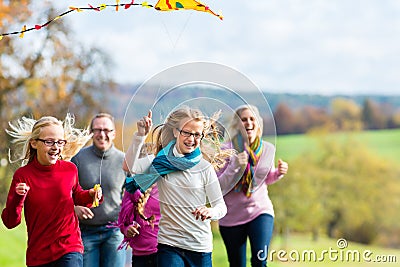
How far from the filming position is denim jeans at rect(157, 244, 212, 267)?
454 cm

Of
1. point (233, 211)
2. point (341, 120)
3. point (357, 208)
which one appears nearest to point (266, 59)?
point (341, 120)

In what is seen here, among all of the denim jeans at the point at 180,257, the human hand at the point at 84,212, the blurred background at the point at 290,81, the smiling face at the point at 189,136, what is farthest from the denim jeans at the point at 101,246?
the blurred background at the point at 290,81

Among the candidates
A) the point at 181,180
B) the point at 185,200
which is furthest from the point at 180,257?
the point at 181,180

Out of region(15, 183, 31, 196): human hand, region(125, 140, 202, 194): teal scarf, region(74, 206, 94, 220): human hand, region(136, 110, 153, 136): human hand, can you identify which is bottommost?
region(74, 206, 94, 220): human hand

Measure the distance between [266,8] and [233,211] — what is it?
13.2 m

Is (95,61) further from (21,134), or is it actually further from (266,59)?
(21,134)

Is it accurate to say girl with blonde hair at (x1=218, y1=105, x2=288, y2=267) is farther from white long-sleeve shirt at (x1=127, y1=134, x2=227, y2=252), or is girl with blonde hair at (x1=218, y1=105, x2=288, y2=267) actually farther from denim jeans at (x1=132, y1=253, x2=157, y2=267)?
denim jeans at (x1=132, y1=253, x2=157, y2=267)

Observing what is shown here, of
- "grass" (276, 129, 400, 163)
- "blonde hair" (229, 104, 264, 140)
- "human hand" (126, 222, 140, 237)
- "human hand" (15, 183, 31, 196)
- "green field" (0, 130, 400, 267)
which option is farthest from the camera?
"grass" (276, 129, 400, 163)

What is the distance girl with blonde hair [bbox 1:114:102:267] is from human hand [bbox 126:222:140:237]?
1.71 feet

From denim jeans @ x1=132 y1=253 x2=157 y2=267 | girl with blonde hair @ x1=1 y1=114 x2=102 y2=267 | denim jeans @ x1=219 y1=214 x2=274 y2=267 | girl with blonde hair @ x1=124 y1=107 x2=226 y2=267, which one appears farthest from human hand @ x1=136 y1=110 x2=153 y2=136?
denim jeans @ x1=219 y1=214 x2=274 y2=267

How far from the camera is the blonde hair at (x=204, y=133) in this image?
4684 millimetres

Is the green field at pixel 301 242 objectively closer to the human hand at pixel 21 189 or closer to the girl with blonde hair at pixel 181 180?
the girl with blonde hair at pixel 181 180

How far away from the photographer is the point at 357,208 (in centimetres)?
1560

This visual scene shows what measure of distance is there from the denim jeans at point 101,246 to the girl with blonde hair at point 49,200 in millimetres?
946
